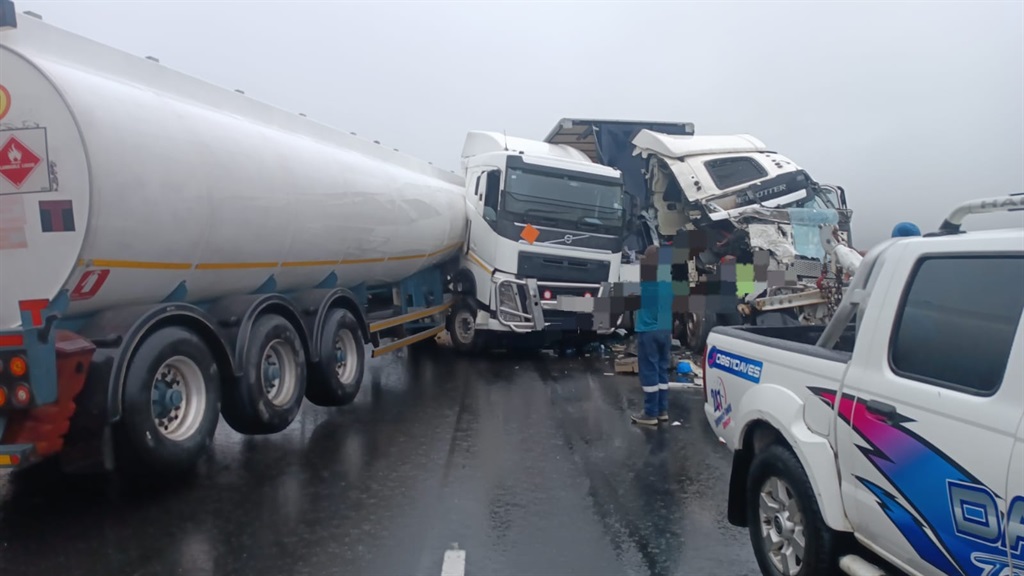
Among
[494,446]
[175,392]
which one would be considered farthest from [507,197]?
[175,392]

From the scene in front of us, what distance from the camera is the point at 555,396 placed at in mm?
9906

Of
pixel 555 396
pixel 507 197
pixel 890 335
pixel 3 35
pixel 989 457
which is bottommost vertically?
pixel 555 396

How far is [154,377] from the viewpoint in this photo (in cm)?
559

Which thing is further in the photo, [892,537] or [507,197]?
[507,197]

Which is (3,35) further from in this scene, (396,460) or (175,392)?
(396,460)

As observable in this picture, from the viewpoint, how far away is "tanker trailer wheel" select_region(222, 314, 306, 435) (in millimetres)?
6816

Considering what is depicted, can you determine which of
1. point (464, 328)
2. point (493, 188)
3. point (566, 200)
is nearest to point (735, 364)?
point (493, 188)

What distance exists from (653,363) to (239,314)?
4.20 m

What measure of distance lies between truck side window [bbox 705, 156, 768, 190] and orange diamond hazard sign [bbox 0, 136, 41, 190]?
35.4ft

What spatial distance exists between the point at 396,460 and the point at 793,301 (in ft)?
20.3

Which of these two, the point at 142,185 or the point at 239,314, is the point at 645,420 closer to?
the point at 239,314

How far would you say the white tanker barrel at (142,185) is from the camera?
519 centimetres

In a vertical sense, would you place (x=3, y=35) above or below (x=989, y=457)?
above

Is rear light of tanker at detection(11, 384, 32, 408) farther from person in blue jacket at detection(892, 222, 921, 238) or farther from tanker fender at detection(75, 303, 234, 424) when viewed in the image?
person in blue jacket at detection(892, 222, 921, 238)
